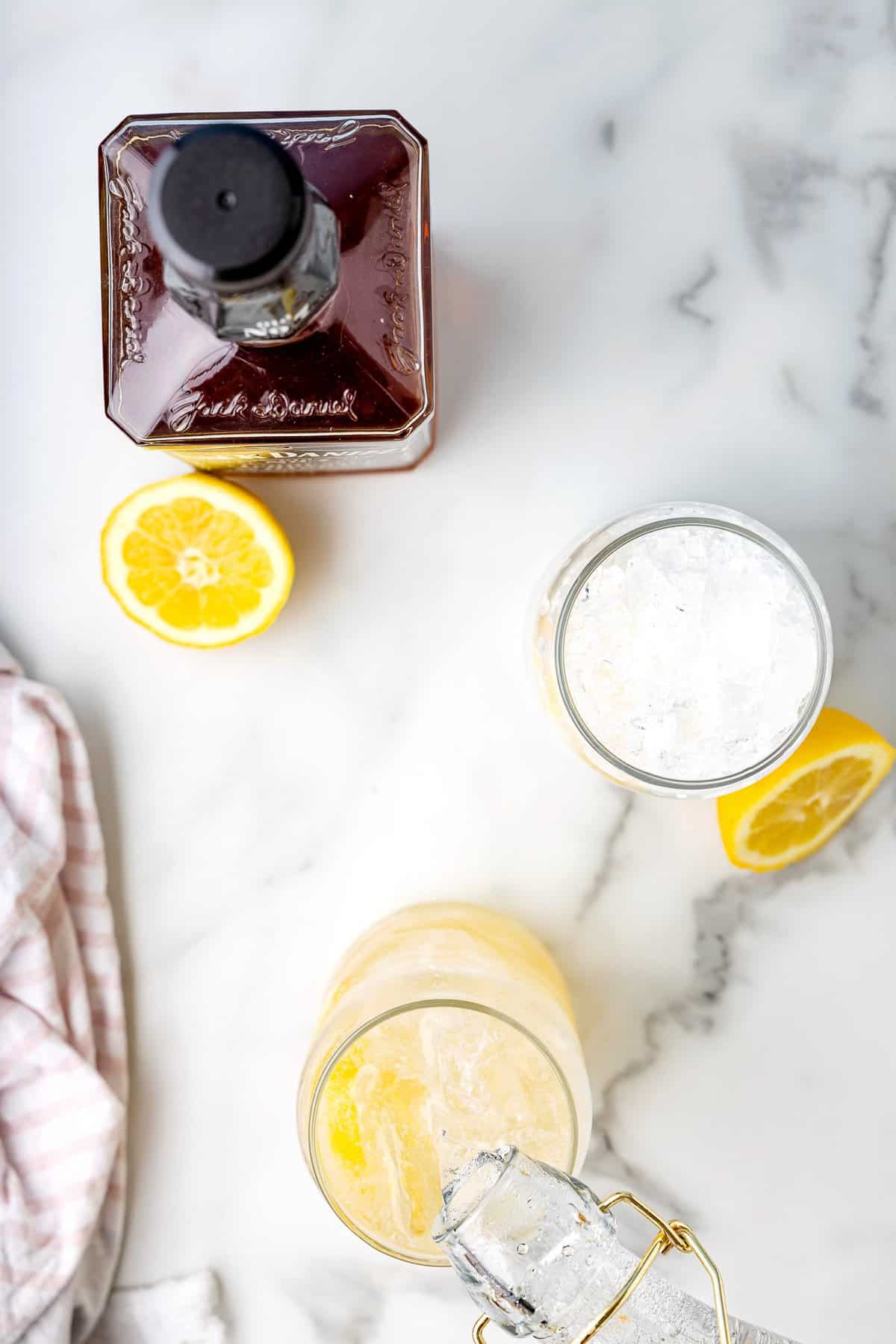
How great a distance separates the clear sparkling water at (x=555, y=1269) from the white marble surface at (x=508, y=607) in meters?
0.36

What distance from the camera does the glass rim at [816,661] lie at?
0.86m

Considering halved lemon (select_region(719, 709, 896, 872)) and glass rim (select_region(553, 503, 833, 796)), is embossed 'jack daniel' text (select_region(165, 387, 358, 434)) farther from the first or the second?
halved lemon (select_region(719, 709, 896, 872))

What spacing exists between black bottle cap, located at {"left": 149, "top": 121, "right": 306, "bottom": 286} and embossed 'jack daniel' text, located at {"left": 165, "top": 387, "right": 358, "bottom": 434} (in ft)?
0.79

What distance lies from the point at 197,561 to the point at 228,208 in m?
0.46

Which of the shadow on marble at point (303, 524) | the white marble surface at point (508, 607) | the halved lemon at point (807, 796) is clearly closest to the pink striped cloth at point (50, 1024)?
the white marble surface at point (508, 607)

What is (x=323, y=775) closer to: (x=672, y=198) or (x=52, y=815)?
(x=52, y=815)

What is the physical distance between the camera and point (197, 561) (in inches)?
37.3

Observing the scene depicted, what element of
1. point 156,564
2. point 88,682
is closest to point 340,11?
point 156,564

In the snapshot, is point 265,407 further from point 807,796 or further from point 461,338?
point 807,796

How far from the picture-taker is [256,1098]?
1029mm

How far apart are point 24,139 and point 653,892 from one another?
86cm

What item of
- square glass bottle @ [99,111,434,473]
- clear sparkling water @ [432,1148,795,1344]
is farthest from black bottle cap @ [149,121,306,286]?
clear sparkling water @ [432,1148,795,1344]

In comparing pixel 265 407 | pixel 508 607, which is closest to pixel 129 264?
pixel 265 407

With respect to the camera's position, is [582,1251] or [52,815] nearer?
[582,1251]
